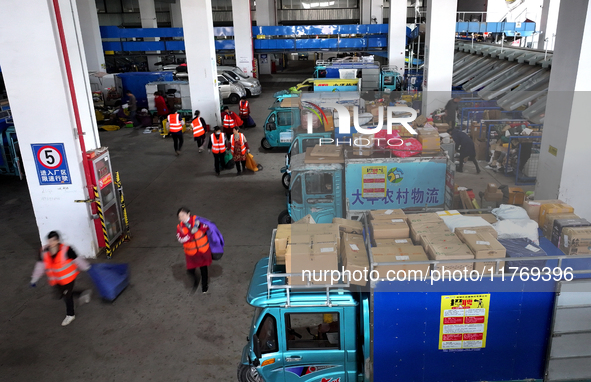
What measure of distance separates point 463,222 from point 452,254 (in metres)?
0.97

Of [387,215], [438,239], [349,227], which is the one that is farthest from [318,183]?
[438,239]

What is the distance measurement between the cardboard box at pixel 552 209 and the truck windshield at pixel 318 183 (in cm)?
375

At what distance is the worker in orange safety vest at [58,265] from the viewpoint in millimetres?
6391

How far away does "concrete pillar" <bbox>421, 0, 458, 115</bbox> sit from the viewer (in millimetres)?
16422

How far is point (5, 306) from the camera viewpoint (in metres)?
7.59

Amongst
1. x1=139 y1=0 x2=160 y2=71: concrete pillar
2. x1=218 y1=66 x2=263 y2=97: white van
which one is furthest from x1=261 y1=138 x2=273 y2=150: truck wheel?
x1=139 y1=0 x2=160 y2=71: concrete pillar

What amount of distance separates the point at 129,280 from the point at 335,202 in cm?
405

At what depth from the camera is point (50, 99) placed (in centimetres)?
797

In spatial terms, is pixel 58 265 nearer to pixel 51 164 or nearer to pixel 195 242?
pixel 195 242

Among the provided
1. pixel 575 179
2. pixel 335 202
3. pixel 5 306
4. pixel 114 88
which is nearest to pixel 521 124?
pixel 575 179

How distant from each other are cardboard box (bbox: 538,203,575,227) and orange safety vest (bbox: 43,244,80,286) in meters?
6.53

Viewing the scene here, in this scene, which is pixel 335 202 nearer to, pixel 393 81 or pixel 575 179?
pixel 575 179

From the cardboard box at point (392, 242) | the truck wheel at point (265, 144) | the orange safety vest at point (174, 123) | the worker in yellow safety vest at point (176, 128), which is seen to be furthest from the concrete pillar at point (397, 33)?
the cardboard box at point (392, 242)

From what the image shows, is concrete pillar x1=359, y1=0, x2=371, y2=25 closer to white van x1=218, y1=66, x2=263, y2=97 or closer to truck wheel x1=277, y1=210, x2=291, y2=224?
white van x1=218, y1=66, x2=263, y2=97
